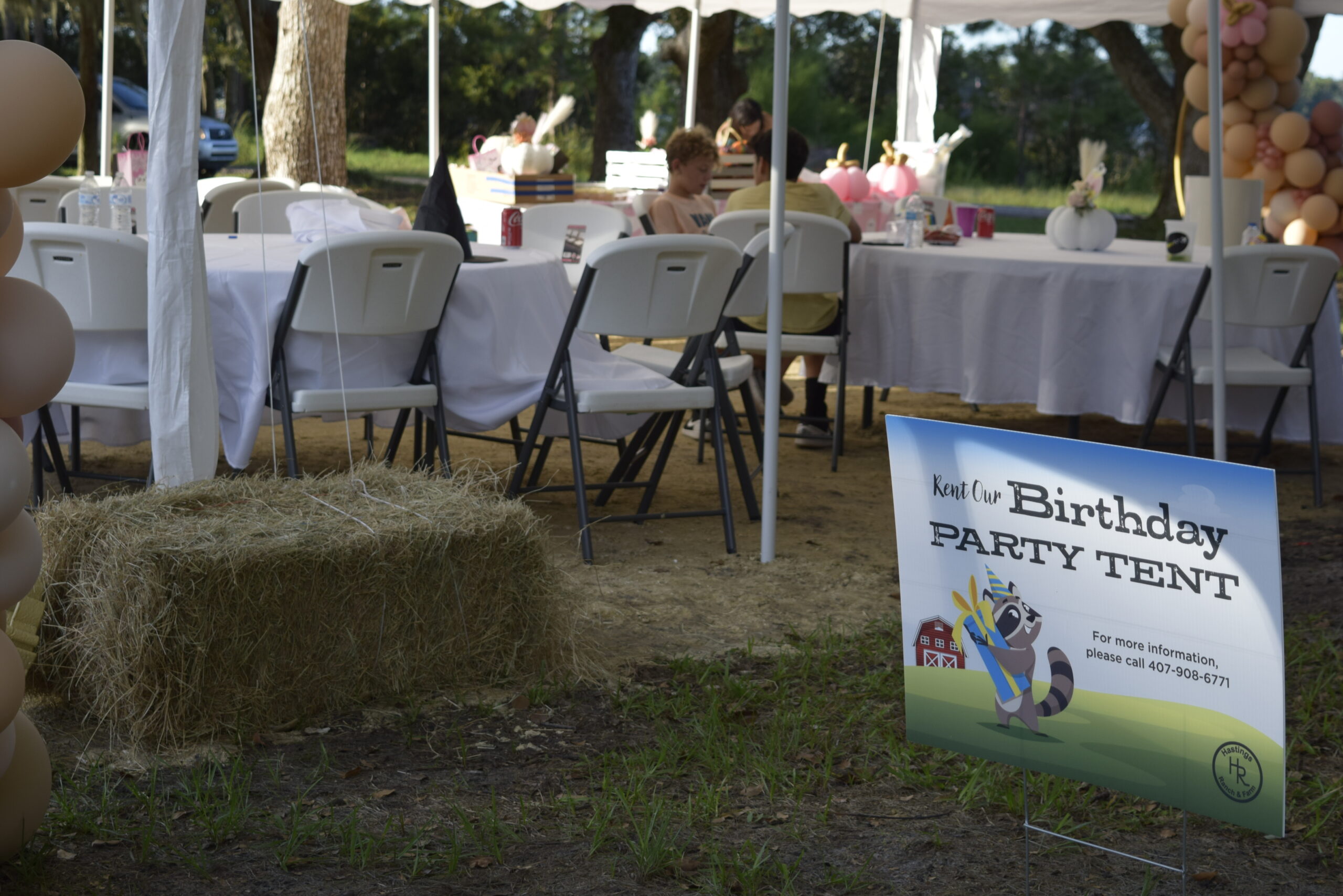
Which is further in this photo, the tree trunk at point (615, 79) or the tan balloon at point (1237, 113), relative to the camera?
the tree trunk at point (615, 79)

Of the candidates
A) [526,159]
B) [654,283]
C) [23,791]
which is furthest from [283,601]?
[526,159]

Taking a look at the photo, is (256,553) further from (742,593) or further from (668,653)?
(742,593)

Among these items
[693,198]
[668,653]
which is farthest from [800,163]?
[668,653]

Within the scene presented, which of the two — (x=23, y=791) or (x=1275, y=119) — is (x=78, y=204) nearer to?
(x=23, y=791)

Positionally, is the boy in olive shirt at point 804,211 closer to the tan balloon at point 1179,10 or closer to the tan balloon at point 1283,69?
the tan balloon at point 1179,10

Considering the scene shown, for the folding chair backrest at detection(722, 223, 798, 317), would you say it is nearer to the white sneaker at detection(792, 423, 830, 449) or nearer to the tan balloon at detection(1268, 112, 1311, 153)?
the white sneaker at detection(792, 423, 830, 449)

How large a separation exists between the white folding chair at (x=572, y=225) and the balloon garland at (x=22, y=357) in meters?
3.85

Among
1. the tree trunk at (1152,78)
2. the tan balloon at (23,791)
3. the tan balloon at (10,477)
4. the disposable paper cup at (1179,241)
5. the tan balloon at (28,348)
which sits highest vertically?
the tree trunk at (1152,78)

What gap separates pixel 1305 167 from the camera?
820 cm


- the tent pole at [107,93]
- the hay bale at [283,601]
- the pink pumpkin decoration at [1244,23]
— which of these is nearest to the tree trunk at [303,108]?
the tent pole at [107,93]

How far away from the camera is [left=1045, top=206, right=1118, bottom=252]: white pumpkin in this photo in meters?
5.70

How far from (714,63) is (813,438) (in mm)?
10562

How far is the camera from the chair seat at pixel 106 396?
383cm

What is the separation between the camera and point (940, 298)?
18.0 feet
